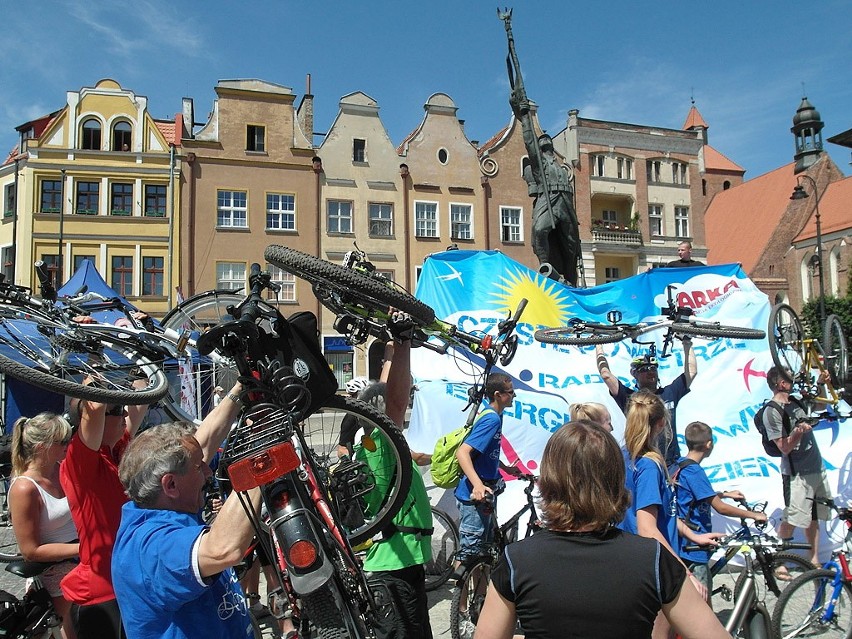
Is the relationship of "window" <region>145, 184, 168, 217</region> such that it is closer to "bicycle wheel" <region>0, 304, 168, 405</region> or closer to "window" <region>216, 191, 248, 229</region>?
"window" <region>216, 191, 248, 229</region>

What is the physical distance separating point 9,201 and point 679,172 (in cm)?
3723

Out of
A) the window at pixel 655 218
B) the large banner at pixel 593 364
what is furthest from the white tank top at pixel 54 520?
the window at pixel 655 218

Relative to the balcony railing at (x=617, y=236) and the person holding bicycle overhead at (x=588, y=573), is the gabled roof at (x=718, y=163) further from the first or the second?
the person holding bicycle overhead at (x=588, y=573)

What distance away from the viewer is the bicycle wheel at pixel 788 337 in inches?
325

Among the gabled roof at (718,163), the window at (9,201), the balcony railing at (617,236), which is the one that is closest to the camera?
the window at (9,201)

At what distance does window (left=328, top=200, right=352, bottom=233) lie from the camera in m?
33.9

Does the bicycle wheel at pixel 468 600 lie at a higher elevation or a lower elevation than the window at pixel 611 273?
lower

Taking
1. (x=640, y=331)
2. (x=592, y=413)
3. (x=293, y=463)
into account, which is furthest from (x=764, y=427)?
(x=293, y=463)

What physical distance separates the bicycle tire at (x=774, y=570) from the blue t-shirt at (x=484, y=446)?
181cm

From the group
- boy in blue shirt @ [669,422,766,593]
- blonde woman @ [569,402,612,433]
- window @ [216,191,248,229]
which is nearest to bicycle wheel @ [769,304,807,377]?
boy in blue shirt @ [669,422,766,593]

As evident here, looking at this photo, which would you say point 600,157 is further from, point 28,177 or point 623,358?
point 623,358

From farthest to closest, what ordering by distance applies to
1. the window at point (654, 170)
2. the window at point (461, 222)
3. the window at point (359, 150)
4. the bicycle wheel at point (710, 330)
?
the window at point (654, 170), the window at point (461, 222), the window at point (359, 150), the bicycle wheel at point (710, 330)

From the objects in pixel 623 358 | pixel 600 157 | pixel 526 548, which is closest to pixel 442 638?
pixel 526 548

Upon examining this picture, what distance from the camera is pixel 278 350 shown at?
117 inches
